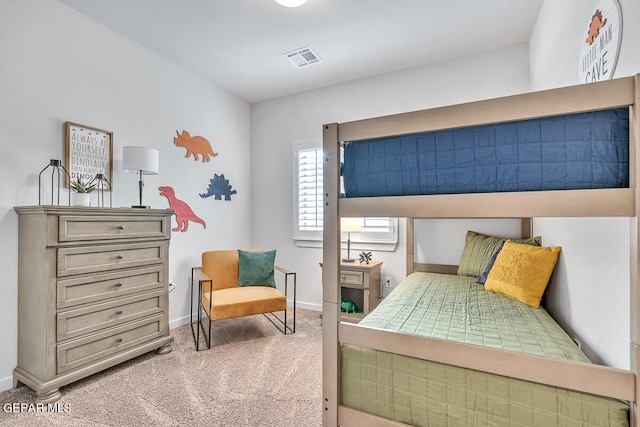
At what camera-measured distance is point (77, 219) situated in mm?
1907

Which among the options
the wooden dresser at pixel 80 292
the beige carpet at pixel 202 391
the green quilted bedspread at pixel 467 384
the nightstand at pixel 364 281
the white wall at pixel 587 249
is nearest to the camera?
the green quilted bedspread at pixel 467 384

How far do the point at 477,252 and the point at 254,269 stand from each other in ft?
6.95

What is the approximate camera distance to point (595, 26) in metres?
1.39

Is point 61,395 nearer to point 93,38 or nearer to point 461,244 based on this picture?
point 93,38

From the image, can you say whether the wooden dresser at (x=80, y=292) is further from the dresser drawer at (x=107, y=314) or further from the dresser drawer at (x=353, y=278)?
the dresser drawer at (x=353, y=278)

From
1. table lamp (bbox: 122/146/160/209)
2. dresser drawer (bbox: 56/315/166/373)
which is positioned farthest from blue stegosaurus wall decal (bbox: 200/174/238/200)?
dresser drawer (bbox: 56/315/166/373)

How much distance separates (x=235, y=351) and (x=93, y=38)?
2.73 m

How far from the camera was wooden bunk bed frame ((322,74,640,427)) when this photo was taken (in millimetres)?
832

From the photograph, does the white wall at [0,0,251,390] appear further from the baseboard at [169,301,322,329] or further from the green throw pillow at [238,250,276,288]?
the green throw pillow at [238,250,276,288]

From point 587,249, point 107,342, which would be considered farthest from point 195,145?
point 587,249

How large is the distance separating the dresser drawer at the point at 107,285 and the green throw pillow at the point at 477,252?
104 inches

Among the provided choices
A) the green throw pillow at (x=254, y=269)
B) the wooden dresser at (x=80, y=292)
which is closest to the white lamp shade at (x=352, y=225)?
the green throw pillow at (x=254, y=269)

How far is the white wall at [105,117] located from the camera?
76.8 inches

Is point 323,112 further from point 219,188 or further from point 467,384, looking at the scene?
point 467,384
